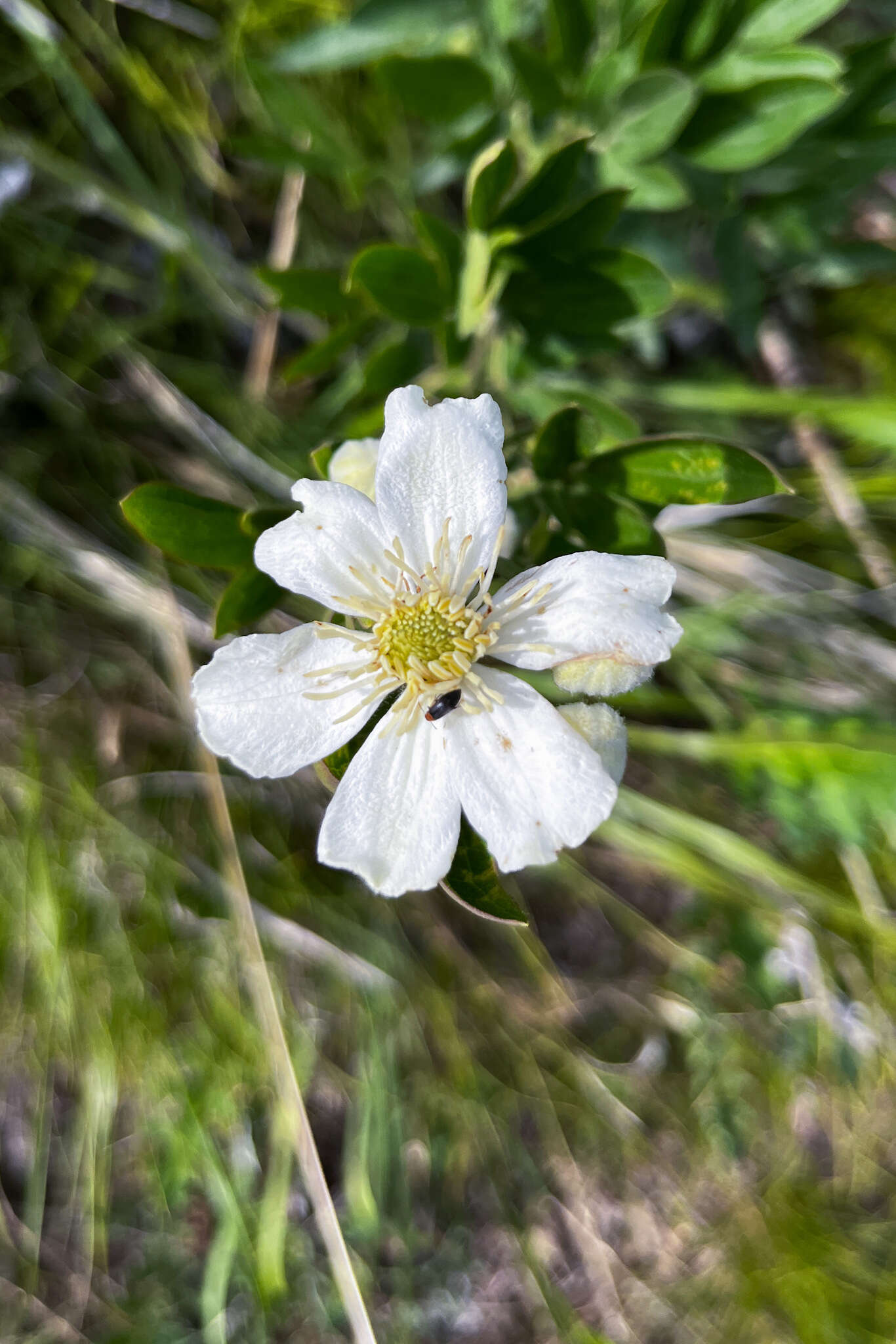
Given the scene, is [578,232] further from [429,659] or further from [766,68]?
[429,659]

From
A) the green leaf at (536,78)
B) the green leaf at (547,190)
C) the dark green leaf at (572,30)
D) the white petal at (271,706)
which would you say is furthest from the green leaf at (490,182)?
the white petal at (271,706)

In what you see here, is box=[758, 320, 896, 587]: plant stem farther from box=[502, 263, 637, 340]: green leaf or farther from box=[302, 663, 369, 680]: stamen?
box=[302, 663, 369, 680]: stamen

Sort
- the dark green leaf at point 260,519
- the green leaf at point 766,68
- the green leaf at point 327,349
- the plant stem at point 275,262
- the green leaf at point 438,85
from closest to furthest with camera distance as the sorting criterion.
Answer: the dark green leaf at point 260,519
the green leaf at point 766,68
the green leaf at point 438,85
the green leaf at point 327,349
the plant stem at point 275,262

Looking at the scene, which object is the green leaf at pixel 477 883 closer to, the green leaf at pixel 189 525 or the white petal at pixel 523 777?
the white petal at pixel 523 777

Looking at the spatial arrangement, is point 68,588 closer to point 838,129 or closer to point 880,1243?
point 838,129

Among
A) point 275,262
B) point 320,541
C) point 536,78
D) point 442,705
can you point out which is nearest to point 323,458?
point 320,541

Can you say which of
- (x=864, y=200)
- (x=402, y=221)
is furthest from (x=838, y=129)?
(x=402, y=221)
